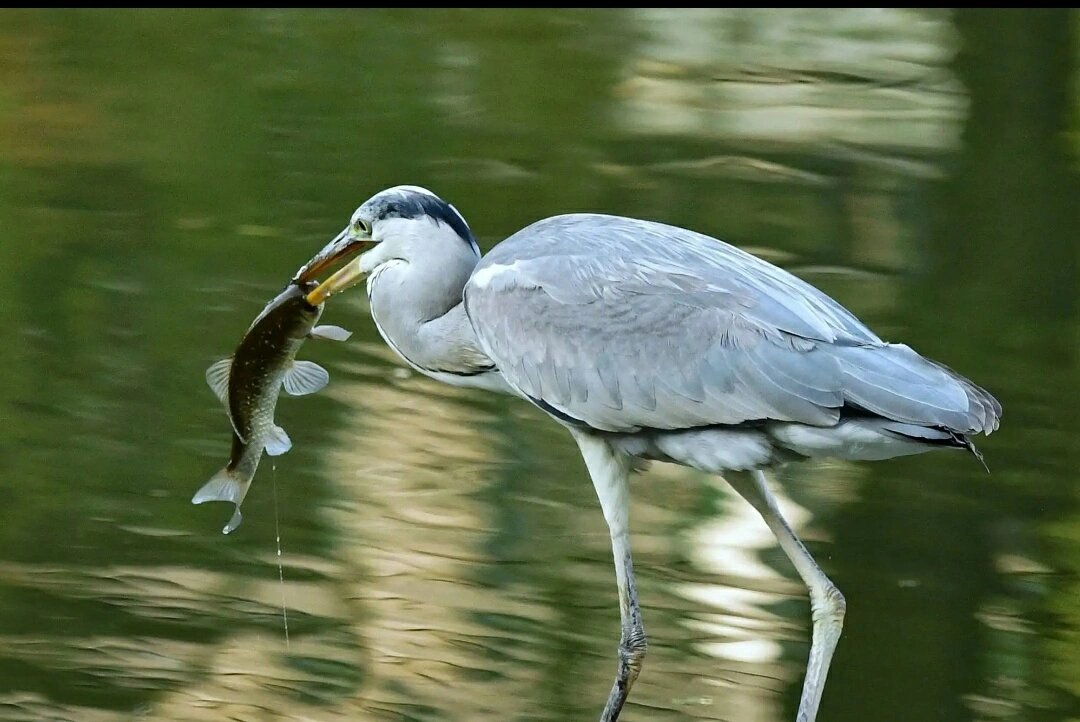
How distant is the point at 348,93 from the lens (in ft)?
33.6

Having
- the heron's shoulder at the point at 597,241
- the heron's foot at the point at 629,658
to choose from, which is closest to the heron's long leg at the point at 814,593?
the heron's foot at the point at 629,658

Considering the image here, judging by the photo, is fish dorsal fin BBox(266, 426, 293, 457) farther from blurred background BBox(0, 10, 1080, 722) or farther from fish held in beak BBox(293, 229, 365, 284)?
blurred background BBox(0, 10, 1080, 722)

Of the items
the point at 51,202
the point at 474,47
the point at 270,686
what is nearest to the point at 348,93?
the point at 474,47

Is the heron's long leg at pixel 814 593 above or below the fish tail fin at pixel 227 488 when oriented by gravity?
below

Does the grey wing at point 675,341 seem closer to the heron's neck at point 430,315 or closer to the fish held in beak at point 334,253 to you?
the heron's neck at point 430,315

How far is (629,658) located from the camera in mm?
4441

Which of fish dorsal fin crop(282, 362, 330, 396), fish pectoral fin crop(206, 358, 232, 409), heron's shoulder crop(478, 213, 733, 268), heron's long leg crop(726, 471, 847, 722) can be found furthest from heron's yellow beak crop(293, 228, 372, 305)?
heron's long leg crop(726, 471, 847, 722)

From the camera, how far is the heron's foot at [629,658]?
4.42 metres

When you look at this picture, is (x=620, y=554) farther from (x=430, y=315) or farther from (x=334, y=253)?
(x=334, y=253)

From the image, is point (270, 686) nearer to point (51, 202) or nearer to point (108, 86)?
point (51, 202)

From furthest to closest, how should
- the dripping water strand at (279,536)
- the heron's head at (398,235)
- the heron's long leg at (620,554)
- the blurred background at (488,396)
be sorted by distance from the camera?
the dripping water strand at (279,536), the blurred background at (488,396), the heron's head at (398,235), the heron's long leg at (620,554)

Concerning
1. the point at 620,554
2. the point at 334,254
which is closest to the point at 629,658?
the point at 620,554

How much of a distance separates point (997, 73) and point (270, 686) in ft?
23.4

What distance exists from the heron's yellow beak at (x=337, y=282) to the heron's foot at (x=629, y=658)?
1146mm
